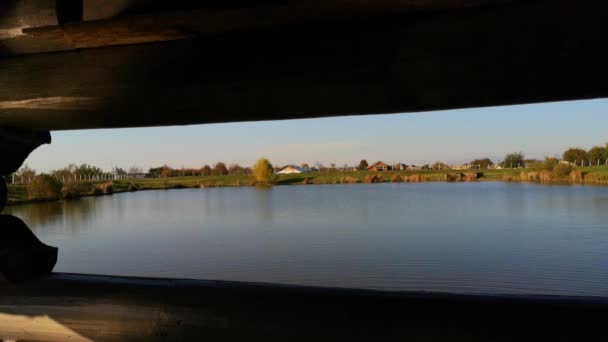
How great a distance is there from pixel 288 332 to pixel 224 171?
163ft

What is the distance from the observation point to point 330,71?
120 centimetres

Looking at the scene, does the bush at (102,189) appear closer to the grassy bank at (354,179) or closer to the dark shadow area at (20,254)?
the grassy bank at (354,179)

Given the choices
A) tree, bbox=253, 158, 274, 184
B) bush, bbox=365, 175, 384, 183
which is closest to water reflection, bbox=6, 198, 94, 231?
tree, bbox=253, 158, 274, 184

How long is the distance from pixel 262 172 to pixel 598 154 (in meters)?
34.2

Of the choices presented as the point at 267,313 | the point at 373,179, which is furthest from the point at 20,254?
the point at 373,179

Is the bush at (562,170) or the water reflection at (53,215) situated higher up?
the bush at (562,170)

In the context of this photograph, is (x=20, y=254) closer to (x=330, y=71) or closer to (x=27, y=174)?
(x=330, y=71)

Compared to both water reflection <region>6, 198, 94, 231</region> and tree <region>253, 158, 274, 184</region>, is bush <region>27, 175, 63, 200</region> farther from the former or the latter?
tree <region>253, 158, 274, 184</region>

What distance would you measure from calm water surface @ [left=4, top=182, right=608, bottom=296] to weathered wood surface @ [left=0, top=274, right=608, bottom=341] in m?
4.72

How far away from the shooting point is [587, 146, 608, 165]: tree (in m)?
44.0

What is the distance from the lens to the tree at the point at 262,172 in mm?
43781

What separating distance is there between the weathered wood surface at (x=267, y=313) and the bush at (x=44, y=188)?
24.9m

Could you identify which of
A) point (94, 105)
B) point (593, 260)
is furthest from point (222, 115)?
point (593, 260)

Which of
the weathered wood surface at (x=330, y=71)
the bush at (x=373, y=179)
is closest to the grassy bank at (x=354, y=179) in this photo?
the bush at (x=373, y=179)
